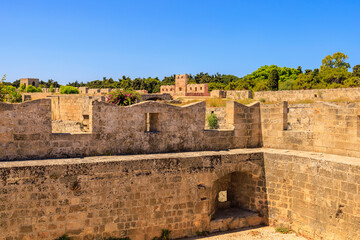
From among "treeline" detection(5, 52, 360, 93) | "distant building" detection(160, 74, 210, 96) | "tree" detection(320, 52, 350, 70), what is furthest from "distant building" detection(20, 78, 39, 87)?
"tree" detection(320, 52, 350, 70)

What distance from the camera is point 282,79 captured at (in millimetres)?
71375

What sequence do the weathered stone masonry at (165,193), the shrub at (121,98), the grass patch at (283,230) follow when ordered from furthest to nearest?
the shrub at (121,98) < the grass patch at (283,230) < the weathered stone masonry at (165,193)

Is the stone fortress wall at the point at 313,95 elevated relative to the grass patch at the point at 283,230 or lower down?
elevated

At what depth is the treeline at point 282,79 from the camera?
40.5 metres

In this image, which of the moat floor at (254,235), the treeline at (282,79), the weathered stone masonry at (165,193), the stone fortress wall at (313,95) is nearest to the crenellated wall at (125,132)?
the weathered stone masonry at (165,193)

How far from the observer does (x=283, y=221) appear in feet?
27.7

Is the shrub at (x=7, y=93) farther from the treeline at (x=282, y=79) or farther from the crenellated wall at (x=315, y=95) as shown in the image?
the treeline at (x=282, y=79)

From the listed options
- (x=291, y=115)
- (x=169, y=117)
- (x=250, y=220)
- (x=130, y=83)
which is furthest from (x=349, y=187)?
(x=130, y=83)

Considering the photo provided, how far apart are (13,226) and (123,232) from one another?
2262 millimetres

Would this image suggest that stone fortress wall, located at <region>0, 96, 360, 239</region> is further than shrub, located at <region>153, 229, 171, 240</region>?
No

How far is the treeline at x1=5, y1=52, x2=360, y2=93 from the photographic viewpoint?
40531mm

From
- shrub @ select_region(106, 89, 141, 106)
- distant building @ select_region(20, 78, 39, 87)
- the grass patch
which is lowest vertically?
the grass patch

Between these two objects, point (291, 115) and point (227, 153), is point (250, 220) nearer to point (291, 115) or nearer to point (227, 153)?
point (227, 153)

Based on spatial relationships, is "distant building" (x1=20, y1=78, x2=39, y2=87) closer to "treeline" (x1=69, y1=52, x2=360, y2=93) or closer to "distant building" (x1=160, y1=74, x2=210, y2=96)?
"treeline" (x1=69, y1=52, x2=360, y2=93)
